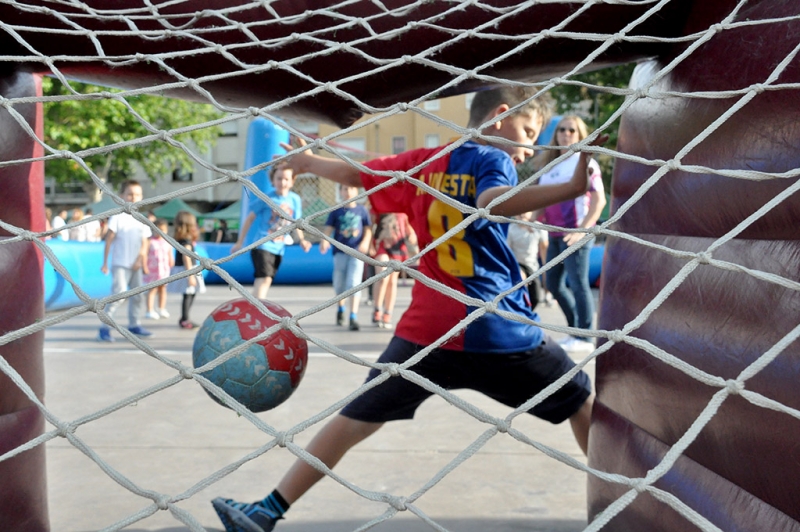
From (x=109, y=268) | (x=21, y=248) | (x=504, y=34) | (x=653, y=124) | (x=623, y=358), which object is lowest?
(x=109, y=268)

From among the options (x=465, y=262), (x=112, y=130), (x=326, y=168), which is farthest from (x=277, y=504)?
(x=112, y=130)

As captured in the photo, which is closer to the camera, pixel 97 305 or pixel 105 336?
pixel 97 305

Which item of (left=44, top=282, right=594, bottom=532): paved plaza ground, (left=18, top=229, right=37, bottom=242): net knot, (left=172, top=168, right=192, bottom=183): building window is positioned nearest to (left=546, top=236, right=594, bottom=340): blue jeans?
(left=44, top=282, right=594, bottom=532): paved plaza ground

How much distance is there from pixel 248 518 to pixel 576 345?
3.19 meters

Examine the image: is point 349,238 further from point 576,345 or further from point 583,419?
point 583,419

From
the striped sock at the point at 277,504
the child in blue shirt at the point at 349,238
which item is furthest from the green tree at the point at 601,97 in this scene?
the striped sock at the point at 277,504

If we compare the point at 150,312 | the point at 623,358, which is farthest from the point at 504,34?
the point at 150,312

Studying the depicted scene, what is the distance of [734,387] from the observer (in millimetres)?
1139

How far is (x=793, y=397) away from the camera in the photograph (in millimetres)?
1172

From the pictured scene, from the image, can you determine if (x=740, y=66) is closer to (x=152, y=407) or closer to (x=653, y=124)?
(x=653, y=124)

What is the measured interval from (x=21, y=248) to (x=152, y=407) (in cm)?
161

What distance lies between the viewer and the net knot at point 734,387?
113 centimetres

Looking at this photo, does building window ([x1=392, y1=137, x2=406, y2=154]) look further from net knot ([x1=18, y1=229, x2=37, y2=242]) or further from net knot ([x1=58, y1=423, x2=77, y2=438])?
net knot ([x1=58, y1=423, x2=77, y2=438])

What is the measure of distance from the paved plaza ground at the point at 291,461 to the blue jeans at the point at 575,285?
4.09 feet
